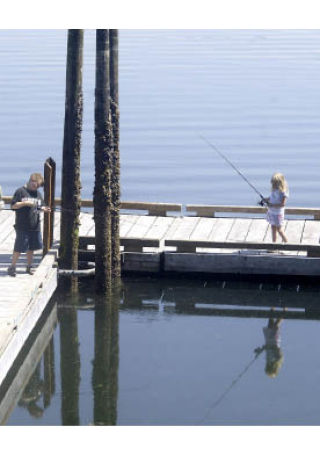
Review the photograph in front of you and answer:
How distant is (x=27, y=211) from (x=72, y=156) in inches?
50.5

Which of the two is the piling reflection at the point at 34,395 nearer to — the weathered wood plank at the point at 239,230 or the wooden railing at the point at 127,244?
the wooden railing at the point at 127,244

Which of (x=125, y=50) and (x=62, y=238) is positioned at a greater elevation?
(x=125, y=50)

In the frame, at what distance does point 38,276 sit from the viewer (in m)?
18.9

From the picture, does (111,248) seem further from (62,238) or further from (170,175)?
(170,175)

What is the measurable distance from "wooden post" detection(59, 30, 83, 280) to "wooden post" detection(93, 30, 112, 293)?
1.33 ft

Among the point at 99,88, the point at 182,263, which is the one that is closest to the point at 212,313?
the point at 182,263

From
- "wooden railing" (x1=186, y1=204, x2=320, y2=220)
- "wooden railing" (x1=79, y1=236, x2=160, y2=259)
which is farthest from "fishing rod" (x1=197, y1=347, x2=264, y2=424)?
"wooden railing" (x1=186, y1=204, x2=320, y2=220)

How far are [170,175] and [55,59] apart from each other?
2426 cm

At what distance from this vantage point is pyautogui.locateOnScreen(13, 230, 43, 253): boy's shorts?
19734mm

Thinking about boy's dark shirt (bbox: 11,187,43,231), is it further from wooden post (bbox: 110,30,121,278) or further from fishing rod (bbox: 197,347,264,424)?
fishing rod (bbox: 197,347,264,424)

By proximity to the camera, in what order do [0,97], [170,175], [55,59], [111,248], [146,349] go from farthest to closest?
[55,59]
[0,97]
[170,175]
[111,248]
[146,349]

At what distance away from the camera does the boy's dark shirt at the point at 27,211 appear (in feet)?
63.3

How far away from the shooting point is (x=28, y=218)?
64.2 feet

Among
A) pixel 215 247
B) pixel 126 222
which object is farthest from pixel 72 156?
pixel 126 222
